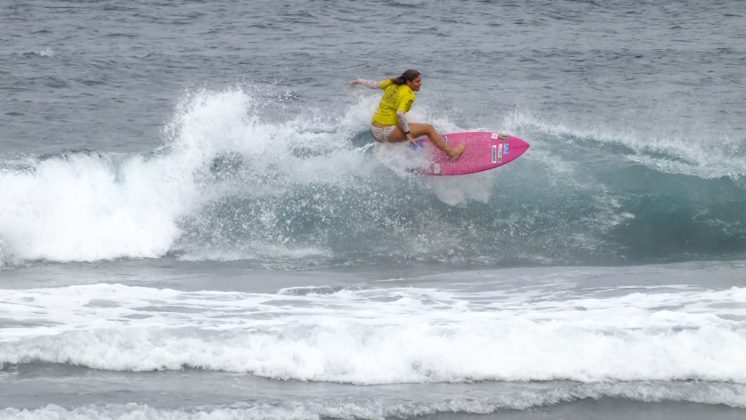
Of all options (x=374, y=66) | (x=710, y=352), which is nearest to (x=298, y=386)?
(x=710, y=352)

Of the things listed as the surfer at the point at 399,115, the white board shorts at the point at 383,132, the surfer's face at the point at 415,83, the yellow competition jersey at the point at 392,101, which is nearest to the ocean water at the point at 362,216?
the white board shorts at the point at 383,132

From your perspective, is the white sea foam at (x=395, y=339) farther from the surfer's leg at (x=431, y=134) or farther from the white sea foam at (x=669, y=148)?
the white sea foam at (x=669, y=148)

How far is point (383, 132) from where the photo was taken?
39.1ft

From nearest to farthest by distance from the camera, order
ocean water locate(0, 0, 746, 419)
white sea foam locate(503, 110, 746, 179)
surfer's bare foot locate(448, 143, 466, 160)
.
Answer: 1. ocean water locate(0, 0, 746, 419)
2. surfer's bare foot locate(448, 143, 466, 160)
3. white sea foam locate(503, 110, 746, 179)

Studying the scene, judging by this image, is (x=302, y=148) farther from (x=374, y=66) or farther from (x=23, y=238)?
(x=374, y=66)

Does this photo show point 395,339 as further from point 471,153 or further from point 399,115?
point 471,153

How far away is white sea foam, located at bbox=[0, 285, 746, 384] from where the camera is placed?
745cm

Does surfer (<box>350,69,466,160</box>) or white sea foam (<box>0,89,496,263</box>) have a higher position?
surfer (<box>350,69,466,160</box>)

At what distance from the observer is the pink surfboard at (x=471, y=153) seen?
12172mm

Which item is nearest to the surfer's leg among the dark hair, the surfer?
the surfer

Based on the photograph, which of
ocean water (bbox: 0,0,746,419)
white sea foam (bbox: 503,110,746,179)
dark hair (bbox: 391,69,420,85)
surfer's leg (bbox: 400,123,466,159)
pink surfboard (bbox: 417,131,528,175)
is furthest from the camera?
white sea foam (bbox: 503,110,746,179)

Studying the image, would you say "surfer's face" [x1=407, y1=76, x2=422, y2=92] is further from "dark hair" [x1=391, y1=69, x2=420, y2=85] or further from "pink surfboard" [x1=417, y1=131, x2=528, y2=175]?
"pink surfboard" [x1=417, y1=131, x2=528, y2=175]

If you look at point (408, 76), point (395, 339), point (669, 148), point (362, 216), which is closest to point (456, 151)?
point (408, 76)

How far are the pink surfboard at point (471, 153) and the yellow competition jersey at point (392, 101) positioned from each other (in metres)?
0.57
